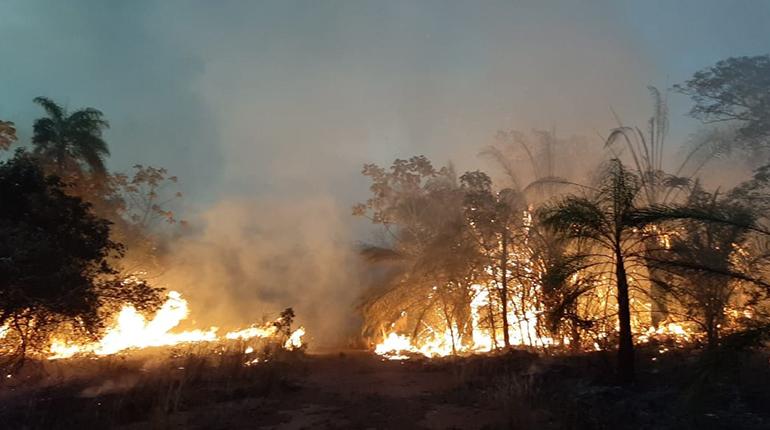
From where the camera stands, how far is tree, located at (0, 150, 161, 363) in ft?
36.0

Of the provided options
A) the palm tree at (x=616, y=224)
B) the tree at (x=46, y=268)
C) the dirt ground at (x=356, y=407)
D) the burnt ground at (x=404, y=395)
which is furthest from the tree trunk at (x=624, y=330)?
the tree at (x=46, y=268)

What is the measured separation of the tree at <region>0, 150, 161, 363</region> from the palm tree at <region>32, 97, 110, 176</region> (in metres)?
8.20

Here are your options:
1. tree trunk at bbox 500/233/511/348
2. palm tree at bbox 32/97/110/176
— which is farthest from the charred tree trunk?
palm tree at bbox 32/97/110/176

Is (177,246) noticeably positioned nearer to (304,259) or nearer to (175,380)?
(304,259)

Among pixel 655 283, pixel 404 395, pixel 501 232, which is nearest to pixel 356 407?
pixel 404 395

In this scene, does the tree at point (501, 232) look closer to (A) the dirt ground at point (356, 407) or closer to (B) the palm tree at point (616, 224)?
(A) the dirt ground at point (356, 407)

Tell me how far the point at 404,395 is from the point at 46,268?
353 inches

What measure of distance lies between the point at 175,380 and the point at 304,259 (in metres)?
22.6

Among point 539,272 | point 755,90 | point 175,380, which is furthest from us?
point 755,90

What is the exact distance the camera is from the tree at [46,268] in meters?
11.0

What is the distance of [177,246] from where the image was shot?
108 feet

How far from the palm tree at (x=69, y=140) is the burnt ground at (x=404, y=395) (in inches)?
368

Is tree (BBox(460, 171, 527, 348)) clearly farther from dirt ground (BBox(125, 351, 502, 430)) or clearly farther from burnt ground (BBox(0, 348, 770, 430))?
dirt ground (BBox(125, 351, 502, 430))

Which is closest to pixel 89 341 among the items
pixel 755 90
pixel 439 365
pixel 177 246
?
pixel 439 365
